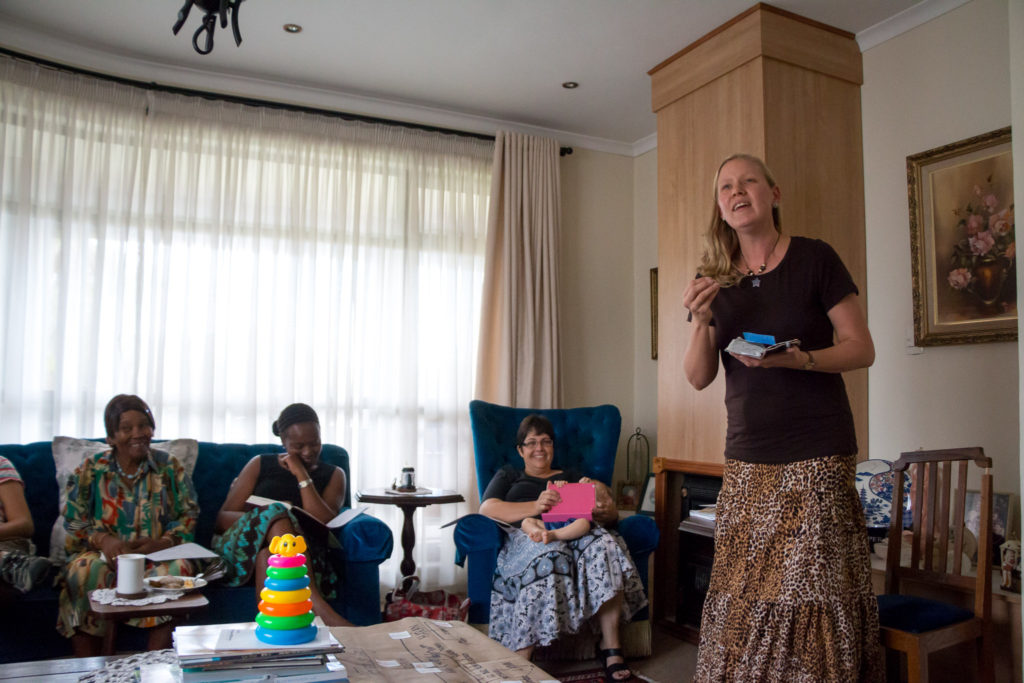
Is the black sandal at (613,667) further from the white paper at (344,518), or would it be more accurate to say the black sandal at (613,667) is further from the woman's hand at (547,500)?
the white paper at (344,518)

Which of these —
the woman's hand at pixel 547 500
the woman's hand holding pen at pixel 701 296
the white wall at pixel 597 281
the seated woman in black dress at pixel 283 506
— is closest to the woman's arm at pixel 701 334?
the woman's hand holding pen at pixel 701 296

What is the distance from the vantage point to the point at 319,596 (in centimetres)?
301

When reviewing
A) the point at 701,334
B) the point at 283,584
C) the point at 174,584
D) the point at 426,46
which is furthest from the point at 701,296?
the point at 426,46

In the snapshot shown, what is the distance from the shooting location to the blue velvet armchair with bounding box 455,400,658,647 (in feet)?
11.1

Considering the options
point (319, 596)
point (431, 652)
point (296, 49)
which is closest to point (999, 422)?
point (431, 652)

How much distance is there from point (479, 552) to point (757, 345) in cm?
191

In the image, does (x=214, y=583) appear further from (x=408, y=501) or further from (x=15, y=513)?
(x=408, y=501)

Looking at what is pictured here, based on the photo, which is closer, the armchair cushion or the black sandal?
the armchair cushion

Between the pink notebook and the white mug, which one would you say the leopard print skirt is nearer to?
the pink notebook

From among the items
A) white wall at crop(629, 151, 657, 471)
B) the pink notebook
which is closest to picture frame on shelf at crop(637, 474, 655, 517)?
white wall at crop(629, 151, 657, 471)

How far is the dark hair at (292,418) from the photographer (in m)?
3.49

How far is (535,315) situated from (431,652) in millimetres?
3176

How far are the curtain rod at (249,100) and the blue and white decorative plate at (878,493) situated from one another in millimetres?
2664

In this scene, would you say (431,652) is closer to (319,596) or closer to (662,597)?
(319,596)
